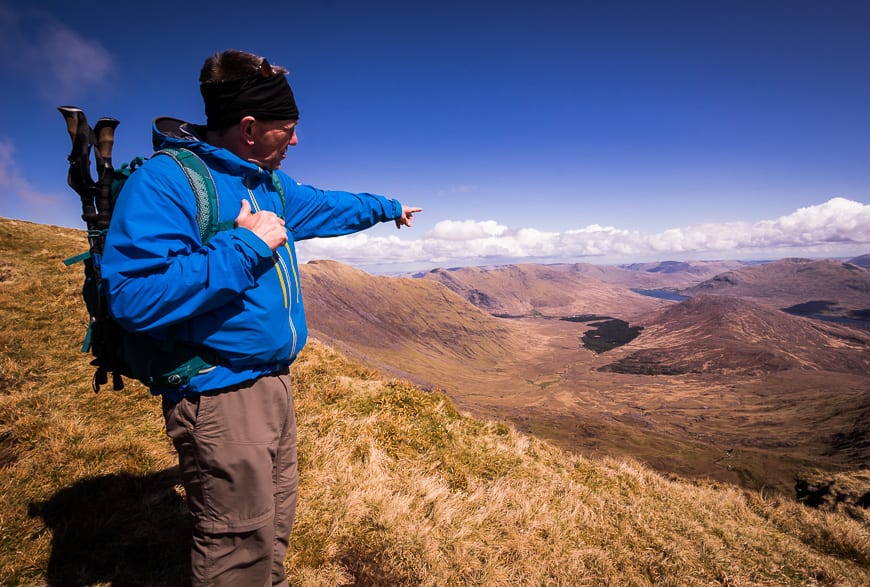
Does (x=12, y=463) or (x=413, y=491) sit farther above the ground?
(x=12, y=463)

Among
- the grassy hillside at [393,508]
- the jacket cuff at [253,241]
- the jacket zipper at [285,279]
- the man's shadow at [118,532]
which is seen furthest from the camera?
the grassy hillside at [393,508]

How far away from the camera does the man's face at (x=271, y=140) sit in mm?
3293

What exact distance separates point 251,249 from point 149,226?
0.61m

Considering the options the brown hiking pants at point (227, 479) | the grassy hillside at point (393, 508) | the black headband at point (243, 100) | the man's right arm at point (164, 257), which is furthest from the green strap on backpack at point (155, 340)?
the grassy hillside at point (393, 508)

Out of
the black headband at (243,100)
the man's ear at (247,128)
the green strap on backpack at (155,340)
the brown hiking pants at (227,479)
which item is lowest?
the brown hiking pants at (227,479)

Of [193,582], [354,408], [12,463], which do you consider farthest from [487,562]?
[12,463]

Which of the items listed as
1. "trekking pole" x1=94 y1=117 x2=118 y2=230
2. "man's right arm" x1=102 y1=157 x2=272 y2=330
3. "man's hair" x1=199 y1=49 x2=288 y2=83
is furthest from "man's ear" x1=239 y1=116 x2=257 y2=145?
"trekking pole" x1=94 y1=117 x2=118 y2=230

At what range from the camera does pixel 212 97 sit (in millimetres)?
3139

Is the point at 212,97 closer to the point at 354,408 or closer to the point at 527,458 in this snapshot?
the point at 354,408

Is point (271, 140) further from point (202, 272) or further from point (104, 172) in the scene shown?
point (202, 272)

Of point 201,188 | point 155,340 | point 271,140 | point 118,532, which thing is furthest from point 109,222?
point 118,532

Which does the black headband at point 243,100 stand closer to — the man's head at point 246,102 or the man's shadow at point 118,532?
the man's head at point 246,102

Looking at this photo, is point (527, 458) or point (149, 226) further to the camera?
point (527, 458)

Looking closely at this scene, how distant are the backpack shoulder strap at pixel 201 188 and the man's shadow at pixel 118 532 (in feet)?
12.9
